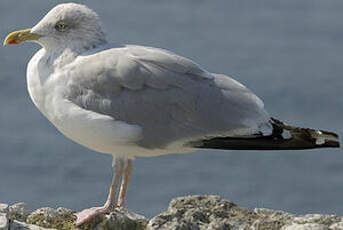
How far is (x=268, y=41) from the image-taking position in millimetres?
14375

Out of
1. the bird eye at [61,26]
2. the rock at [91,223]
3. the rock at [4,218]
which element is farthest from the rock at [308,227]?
the bird eye at [61,26]

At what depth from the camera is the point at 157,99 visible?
276 inches

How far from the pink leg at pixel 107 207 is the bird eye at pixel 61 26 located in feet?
3.14

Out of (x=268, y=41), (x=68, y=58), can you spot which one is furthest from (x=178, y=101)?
(x=268, y=41)

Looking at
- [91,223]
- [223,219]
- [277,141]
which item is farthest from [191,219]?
[277,141]

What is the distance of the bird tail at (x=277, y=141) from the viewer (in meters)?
6.99

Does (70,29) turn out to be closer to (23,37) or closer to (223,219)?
(23,37)

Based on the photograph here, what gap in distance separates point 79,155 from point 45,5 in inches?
96.0

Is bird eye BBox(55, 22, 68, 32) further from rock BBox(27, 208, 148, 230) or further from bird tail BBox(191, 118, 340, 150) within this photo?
rock BBox(27, 208, 148, 230)

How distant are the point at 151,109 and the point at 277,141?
2.79ft

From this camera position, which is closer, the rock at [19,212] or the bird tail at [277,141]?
the rock at [19,212]

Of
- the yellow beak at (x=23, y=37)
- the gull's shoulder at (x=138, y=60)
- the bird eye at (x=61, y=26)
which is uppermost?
the bird eye at (x=61, y=26)

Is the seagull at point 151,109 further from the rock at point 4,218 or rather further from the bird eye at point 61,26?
the rock at point 4,218

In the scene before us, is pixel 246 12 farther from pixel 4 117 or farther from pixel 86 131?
pixel 86 131
